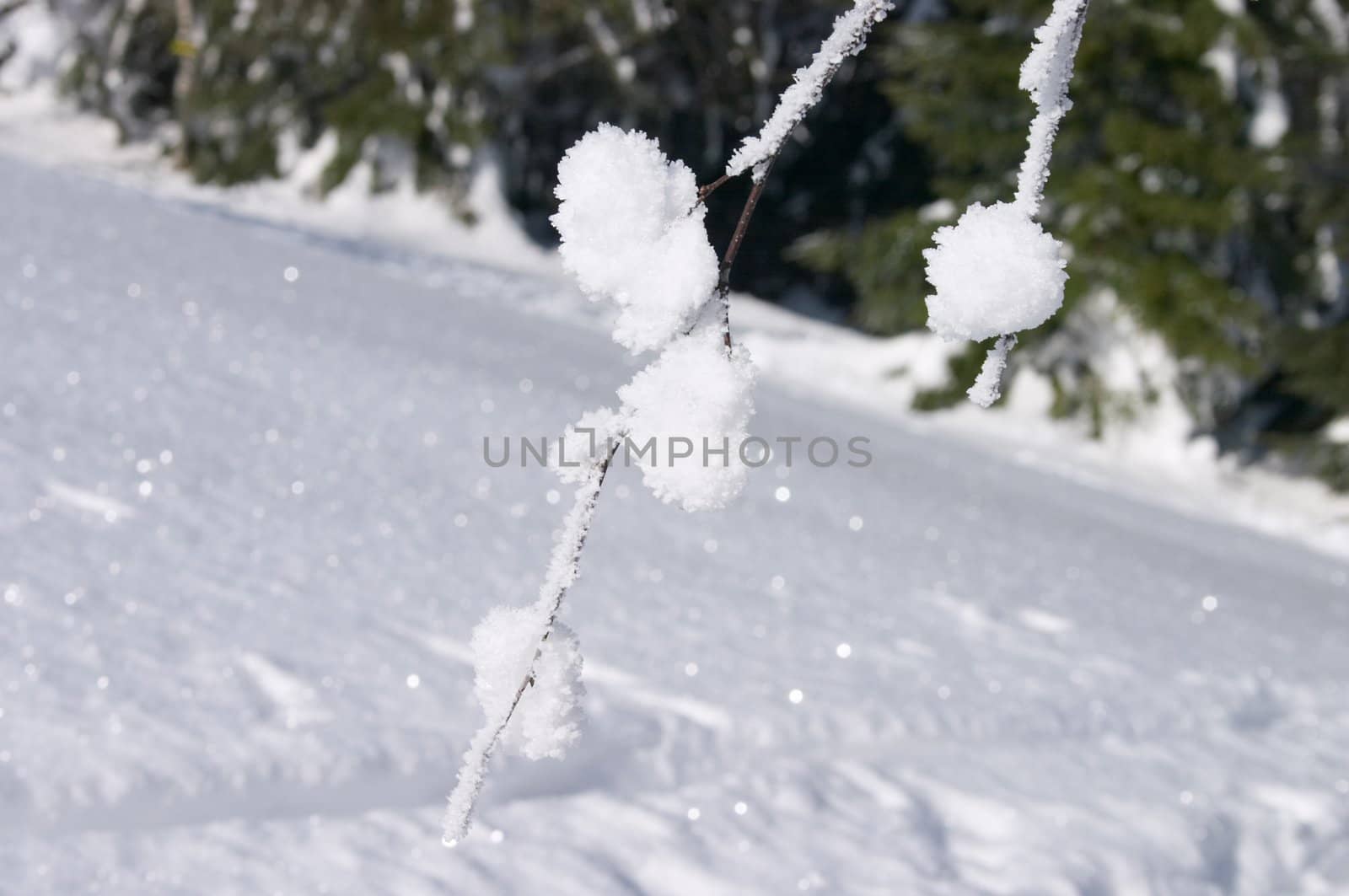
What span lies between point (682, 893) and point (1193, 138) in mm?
7635

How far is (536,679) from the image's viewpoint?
92 cm

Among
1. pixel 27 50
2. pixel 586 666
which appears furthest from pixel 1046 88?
pixel 27 50

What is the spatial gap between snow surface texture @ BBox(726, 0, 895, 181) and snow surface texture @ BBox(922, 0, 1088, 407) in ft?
0.33

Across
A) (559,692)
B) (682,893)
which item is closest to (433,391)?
(682,893)

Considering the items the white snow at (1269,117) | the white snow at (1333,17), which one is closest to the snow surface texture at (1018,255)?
the white snow at (1269,117)

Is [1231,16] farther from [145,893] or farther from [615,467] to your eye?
[145,893]

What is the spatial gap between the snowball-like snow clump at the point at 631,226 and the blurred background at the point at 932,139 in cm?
695

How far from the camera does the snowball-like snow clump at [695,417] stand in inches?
29.4

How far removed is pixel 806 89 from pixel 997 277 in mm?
158

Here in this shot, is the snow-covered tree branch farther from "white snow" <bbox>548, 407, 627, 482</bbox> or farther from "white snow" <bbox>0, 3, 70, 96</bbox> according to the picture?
"white snow" <bbox>0, 3, 70, 96</bbox>

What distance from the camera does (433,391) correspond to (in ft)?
14.8

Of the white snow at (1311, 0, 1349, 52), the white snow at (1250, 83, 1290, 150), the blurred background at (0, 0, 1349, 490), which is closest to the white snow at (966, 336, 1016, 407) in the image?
the blurred background at (0, 0, 1349, 490)

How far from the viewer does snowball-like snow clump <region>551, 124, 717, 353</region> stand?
72 cm

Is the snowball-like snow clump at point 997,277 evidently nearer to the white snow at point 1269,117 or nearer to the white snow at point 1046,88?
the white snow at point 1046,88
